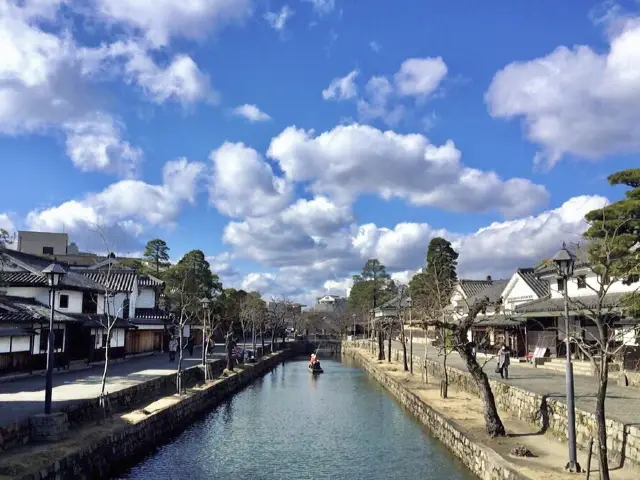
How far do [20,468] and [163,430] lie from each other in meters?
10.2

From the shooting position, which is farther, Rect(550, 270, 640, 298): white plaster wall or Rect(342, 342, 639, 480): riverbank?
Rect(550, 270, 640, 298): white plaster wall

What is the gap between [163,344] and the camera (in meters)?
56.7

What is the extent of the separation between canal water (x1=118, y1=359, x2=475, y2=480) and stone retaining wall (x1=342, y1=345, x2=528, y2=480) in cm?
38

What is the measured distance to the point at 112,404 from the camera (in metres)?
21.8

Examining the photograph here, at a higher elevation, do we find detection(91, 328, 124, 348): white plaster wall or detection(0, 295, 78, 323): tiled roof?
detection(0, 295, 78, 323): tiled roof

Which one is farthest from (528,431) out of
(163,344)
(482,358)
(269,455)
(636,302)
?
(163,344)

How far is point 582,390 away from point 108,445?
1798 centimetres

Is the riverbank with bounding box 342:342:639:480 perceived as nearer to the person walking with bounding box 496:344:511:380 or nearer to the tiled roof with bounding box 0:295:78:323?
the person walking with bounding box 496:344:511:380

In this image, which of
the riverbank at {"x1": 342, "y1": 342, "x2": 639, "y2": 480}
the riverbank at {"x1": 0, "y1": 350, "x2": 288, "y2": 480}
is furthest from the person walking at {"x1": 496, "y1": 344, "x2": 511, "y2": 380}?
the riverbank at {"x1": 0, "y1": 350, "x2": 288, "y2": 480}

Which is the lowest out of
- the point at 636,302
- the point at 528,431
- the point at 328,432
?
the point at 328,432

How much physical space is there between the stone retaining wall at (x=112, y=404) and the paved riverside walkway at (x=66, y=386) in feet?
1.88

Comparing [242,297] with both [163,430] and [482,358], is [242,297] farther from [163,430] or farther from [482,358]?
[163,430]

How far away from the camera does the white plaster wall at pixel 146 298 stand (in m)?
55.9

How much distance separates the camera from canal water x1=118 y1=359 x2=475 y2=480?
724 inches
